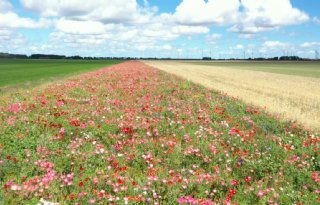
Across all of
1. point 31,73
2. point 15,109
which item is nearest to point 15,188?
point 15,109

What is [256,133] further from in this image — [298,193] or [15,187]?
[15,187]

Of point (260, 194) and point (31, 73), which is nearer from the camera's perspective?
Result: point (260, 194)

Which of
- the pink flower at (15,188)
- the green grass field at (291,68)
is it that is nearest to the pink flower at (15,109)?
the pink flower at (15,188)

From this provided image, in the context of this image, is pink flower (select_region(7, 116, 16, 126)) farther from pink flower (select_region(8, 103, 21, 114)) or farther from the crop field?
the crop field

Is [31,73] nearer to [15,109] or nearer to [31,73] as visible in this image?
[31,73]

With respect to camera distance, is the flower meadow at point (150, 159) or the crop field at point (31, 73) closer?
the flower meadow at point (150, 159)

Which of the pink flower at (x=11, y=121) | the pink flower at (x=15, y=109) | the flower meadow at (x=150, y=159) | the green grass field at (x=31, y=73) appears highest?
the pink flower at (x=15, y=109)

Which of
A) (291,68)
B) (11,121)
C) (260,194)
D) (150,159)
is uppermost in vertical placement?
(11,121)

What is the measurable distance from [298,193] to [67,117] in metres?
7.91

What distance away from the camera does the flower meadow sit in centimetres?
656

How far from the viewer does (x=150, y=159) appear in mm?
8422

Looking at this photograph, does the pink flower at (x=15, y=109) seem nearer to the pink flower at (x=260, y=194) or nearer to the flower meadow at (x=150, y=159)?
the flower meadow at (x=150, y=159)

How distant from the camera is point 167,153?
9000 mm

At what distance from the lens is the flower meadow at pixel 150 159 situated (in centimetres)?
656
